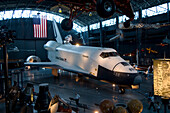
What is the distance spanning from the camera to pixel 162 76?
2479 mm

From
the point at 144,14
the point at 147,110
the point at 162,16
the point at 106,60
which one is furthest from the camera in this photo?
the point at 144,14

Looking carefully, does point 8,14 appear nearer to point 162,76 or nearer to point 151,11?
point 151,11

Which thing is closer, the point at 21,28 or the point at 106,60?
the point at 106,60

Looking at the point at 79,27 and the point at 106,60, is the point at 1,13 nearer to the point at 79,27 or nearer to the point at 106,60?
the point at 79,27

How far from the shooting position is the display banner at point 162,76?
2.38 m

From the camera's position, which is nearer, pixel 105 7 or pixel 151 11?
pixel 105 7

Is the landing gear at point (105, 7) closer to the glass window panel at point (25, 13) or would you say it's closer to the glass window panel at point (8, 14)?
the glass window panel at point (25, 13)

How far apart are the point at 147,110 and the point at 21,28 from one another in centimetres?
2533

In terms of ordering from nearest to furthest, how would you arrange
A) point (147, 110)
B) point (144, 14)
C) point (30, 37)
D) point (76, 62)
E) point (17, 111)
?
point (17, 111)
point (147, 110)
point (76, 62)
point (144, 14)
point (30, 37)

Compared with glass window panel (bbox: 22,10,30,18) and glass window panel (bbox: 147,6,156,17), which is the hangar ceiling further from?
glass window panel (bbox: 22,10,30,18)

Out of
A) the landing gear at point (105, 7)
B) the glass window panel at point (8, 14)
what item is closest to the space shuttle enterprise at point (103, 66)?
the landing gear at point (105, 7)

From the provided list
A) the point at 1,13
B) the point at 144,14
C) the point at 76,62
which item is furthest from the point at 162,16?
the point at 1,13

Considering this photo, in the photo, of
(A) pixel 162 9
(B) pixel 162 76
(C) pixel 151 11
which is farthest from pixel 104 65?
(C) pixel 151 11

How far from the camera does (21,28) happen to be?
25109mm
